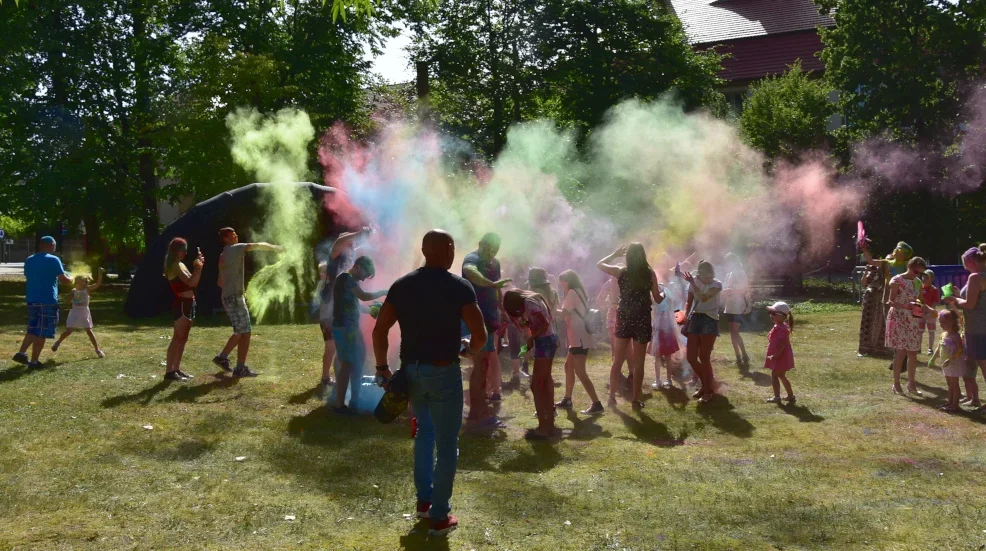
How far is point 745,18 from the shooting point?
1845 inches

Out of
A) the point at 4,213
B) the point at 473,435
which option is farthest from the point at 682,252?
the point at 4,213

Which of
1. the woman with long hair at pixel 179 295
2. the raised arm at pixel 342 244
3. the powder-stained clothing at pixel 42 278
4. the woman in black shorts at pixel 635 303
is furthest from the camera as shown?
the powder-stained clothing at pixel 42 278

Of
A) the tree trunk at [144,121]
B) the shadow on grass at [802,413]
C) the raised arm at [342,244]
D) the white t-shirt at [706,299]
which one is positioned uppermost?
the tree trunk at [144,121]

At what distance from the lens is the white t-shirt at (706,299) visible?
9750 mm

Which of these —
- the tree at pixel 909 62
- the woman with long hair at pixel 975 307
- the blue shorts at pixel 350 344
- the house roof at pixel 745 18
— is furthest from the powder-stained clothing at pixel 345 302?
the house roof at pixel 745 18

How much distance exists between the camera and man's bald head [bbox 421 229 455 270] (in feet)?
17.7

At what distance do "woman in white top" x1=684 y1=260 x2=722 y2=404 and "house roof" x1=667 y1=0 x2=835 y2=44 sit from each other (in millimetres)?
37131

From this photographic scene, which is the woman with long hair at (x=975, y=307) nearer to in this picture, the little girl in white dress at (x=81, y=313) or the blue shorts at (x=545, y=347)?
the blue shorts at (x=545, y=347)

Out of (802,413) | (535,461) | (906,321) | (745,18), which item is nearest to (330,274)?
(535,461)

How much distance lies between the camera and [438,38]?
29.3 metres

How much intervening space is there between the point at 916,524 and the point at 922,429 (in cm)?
331

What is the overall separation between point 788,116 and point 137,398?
26206 mm

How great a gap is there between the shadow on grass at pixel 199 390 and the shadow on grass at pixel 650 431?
4.43 m

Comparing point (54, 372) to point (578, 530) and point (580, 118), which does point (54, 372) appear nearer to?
point (578, 530)
